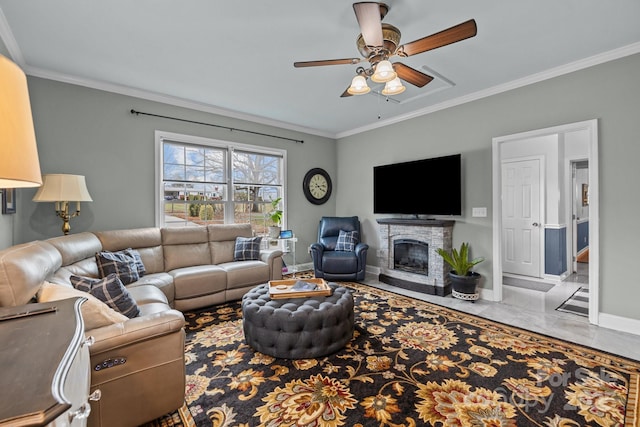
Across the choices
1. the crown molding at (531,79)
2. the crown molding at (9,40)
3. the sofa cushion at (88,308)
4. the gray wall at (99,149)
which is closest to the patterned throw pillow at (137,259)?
the gray wall at (99,149)

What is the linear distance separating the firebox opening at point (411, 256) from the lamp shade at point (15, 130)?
4380 mm

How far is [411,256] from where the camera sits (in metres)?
4.63

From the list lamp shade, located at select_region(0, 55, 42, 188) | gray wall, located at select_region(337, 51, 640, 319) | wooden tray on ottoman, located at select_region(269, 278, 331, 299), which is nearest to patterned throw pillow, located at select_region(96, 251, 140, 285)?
wooden tray on ottoman, located at select_region(269, 278, 331, 299)

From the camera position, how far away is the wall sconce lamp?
2795 millimetres

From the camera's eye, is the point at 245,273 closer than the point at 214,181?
Yes

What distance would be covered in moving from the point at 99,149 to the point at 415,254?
4.67m

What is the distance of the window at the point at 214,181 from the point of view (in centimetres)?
414

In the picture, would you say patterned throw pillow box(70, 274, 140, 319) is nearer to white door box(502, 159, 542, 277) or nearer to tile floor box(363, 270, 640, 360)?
Result: tile floor box(363, 270, 640, 360)

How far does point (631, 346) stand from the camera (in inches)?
99.2

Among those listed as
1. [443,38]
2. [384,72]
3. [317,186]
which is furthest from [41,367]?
[317,186]

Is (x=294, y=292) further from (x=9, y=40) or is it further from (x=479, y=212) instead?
(x=9, y=40)

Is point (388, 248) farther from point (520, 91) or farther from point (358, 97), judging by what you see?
point (520, 91)

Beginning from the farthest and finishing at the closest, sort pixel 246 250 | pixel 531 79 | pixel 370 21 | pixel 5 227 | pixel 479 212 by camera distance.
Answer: pixel 246 250
pixel 479 212
pixel 531 79
pixel 5 227
pixel 370 21

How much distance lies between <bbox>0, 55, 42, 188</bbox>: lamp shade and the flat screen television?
4.28 metres
